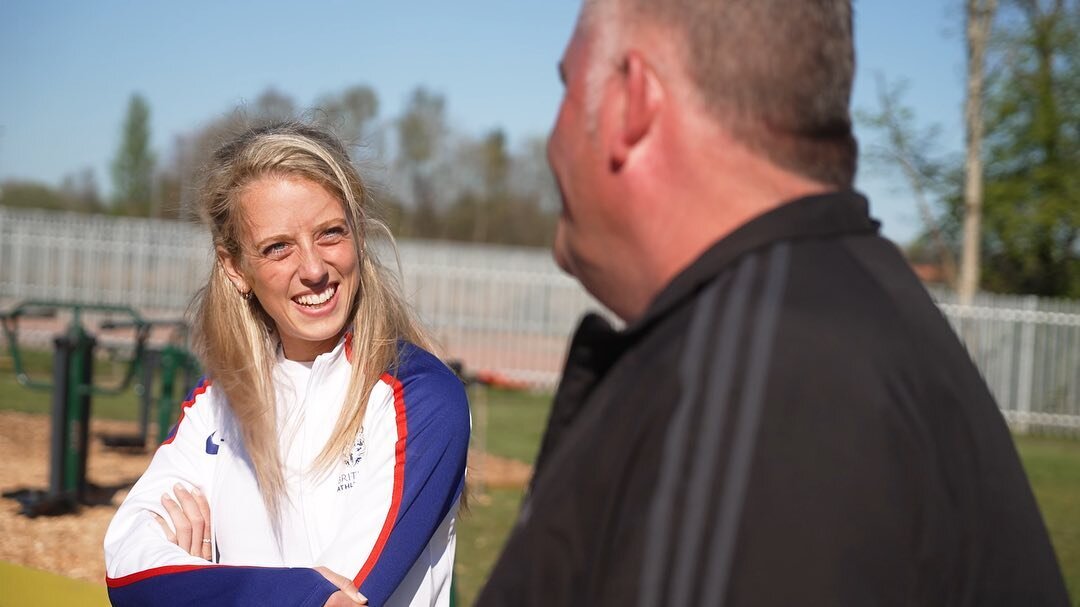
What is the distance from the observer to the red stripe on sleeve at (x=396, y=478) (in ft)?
6.22

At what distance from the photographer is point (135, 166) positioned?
63.3m

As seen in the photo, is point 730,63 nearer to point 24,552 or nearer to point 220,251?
point 220,251

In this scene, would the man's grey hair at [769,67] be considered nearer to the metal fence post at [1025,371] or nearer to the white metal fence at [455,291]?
the white metal fence at [455,291]

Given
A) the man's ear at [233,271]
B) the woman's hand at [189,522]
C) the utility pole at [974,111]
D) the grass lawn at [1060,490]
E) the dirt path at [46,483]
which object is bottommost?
the grass lawn at [1060,490]

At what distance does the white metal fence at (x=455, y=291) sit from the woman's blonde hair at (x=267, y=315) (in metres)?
17.6

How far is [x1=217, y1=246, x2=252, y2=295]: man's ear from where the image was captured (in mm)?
2338

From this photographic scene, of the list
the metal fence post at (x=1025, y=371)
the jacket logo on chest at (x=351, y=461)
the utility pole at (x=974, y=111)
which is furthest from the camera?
the utility pole at (x=974, y=111)

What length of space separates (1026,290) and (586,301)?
1259 cm

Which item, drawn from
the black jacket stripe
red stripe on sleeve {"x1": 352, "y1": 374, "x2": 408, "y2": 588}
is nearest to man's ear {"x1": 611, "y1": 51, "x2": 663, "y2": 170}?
the black jacket stripe

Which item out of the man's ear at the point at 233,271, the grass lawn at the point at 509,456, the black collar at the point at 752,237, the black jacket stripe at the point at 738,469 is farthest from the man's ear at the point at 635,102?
the grass lawn at the point at 509,456

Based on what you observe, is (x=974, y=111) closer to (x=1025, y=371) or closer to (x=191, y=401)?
(x=1025, y=371)

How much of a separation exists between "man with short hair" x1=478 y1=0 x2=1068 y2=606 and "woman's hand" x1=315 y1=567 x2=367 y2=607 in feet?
3.03

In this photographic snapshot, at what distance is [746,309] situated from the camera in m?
0.92

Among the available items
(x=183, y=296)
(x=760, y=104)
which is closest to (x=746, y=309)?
(x=760, y=104)
